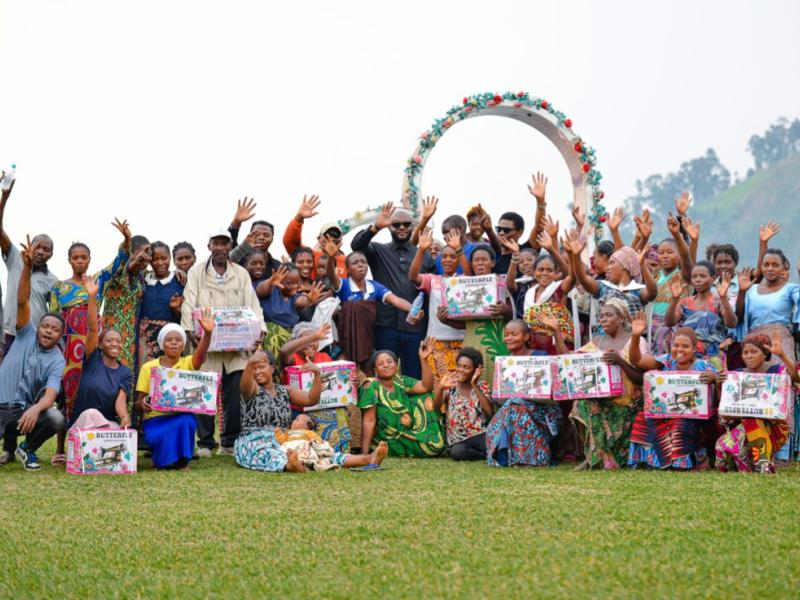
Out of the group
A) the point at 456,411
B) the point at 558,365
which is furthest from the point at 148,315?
the point at 558,365

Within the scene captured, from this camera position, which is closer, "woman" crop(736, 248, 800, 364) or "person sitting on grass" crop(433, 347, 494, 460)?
"woman" crop(736, 248, 800, 364)

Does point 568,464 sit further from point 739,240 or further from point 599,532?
point 739,240

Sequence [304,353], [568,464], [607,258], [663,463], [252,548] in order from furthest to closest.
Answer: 1. [607,258]
2. [304,353]
3. [568,464]
4. [663,463]
5. [252,548]

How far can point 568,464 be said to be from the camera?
9.63 meters

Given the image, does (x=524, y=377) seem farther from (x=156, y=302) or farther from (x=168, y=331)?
(x=156, y=302)

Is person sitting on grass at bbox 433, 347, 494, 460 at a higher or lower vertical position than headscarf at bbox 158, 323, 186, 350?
lower

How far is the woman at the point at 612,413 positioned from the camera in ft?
30.1

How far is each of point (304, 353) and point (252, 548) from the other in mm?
4403

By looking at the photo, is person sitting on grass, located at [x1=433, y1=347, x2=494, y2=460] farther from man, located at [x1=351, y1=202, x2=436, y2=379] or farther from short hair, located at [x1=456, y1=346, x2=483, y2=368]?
man, located at [x1=351, y1=202, x2=436, y2=379]

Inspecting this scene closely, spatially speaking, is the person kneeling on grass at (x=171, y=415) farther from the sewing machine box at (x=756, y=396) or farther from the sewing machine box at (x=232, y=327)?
the sewing machine box at (x=756, y=396)

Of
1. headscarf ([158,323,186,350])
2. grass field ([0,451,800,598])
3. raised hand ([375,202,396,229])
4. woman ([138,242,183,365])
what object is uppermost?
raised hand ([375,202,396,229])

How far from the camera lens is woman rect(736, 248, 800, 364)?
9367mm

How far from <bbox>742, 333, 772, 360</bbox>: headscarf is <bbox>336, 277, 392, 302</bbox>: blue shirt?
332 centimetres

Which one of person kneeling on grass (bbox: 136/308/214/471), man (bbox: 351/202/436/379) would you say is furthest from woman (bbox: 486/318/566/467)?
person kneeling on grass (bbox: 136/308/214/471)
